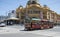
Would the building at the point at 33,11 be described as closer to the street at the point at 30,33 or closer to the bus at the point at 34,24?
the bus at the point at 34,24

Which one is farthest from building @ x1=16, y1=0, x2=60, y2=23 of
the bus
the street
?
the street

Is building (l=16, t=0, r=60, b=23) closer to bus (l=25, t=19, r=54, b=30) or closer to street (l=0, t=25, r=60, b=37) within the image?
bus (l=25, t=19, r=54, b=30)

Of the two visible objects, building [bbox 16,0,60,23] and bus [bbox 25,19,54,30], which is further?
building [bbox 16,0,60,23]

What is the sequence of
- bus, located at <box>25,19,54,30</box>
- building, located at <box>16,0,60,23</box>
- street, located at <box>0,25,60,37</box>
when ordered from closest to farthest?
street, located at <box>0,25,60,37</box> → bus, located at <box>25,19,54,30</box> → building, located at <box>16,0,60,23</box>

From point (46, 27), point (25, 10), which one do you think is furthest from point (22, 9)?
point (46, 27)

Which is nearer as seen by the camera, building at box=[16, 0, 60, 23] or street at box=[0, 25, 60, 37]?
street at box=[0, 25, 60, 37]

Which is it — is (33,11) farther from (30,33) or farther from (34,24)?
(30,33)

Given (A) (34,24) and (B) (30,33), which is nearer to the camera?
(B) (30,33)

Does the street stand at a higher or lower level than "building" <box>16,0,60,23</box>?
lower

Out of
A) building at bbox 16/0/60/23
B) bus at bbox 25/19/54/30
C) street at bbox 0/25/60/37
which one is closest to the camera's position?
street at bbox 0/25/60/37

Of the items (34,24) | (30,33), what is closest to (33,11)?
(34,24)

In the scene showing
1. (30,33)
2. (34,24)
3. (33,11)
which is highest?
(33,11)

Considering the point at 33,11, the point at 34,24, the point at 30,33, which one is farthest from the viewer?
the point at 33,11

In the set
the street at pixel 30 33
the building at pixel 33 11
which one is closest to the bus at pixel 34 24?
the street at pixel 30 33
